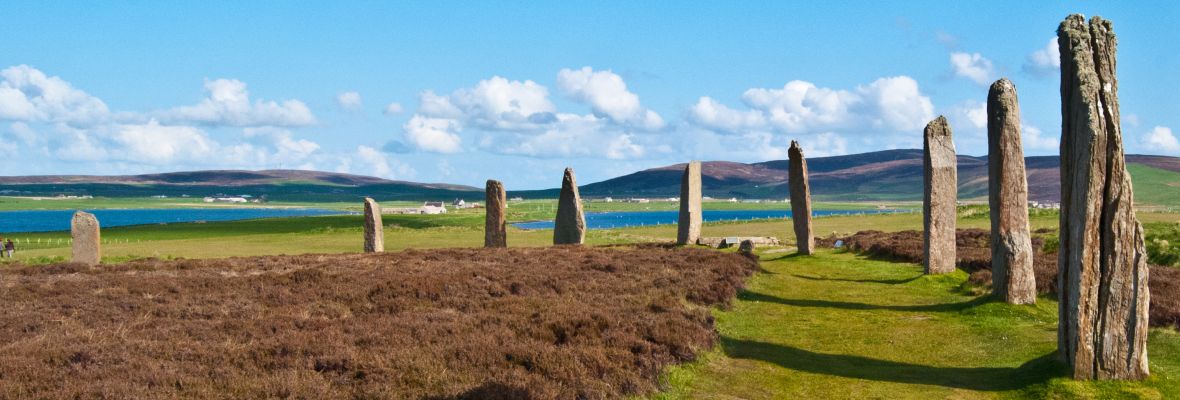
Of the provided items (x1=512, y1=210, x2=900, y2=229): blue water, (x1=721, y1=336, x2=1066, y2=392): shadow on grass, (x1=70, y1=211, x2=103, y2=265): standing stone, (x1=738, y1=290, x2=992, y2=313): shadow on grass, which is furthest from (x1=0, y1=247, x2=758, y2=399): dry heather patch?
(x1=512, y1=210, x2=900, y2=229): blue water

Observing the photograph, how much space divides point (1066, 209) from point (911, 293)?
9611mm

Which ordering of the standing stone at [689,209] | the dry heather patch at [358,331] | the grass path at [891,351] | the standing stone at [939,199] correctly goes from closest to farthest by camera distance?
the dry heather patch at [358,331] < the grass path at [891,351] < the standing stone at [939,199] < the standing stone at [689,209]

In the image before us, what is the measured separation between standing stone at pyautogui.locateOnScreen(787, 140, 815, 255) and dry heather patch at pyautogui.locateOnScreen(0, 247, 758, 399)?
7.07 metres

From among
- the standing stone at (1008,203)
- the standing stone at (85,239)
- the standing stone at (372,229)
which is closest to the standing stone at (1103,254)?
the standing stone at (1008,203)

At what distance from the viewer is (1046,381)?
11547 mm

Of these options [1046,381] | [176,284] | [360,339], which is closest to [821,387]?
[1046,381]

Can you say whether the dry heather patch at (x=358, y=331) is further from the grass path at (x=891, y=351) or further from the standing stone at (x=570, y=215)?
the standing stone at (x=570, y=215)

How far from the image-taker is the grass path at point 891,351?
1146 centimetres

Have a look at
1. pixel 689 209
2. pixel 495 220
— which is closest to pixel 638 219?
pixel 689 209

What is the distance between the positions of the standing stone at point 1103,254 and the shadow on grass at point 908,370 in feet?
2.18

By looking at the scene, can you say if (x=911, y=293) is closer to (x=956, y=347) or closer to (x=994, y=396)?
(x=956, y=347)

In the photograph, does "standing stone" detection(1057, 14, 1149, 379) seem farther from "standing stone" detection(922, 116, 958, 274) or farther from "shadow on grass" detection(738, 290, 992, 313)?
"standing stone" detection(922, 116, 958, 274)

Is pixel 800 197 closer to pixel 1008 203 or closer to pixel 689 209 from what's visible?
pixel 689 209

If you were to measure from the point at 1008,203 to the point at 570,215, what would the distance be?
72.2 ft
